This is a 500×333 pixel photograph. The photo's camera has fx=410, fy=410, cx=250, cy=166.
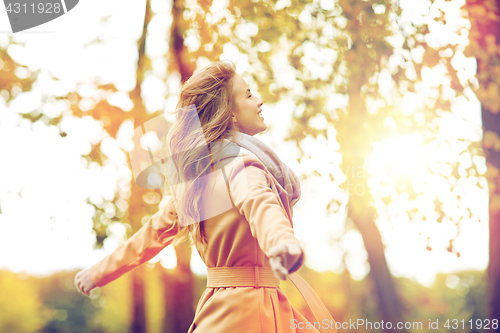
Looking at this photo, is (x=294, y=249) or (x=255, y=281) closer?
(x=294, y=249)

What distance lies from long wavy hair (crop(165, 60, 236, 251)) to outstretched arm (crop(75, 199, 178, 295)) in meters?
0.09

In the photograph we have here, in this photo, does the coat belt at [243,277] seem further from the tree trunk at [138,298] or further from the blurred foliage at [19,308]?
the blurred foliage at [19,308]

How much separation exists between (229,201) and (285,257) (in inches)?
21.1

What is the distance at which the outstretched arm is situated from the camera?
7.18 feet

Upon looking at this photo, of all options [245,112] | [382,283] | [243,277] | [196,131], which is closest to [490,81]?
[382,283]

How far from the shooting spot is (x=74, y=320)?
9586 millimetres

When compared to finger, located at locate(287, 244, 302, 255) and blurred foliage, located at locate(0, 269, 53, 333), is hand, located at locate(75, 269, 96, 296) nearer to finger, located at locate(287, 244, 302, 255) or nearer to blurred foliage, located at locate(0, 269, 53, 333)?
finger, located at locate(287, 244, 302, 255)

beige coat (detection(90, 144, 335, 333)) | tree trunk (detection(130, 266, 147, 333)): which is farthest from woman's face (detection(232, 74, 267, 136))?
tree trunk (detection(130, 266, 147, 333))

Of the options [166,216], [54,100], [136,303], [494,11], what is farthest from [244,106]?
[136,303]

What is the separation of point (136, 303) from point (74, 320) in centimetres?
491

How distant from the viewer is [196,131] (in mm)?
1949

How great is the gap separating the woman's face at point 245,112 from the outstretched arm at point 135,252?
566mm

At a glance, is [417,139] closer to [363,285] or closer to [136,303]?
[136,303]

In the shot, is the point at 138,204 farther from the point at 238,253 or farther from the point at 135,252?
the point at 238,253
